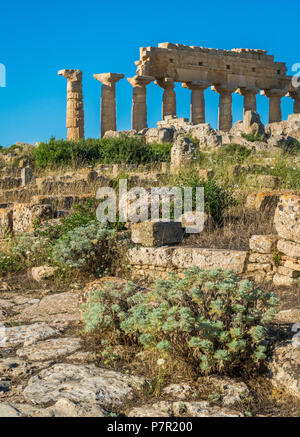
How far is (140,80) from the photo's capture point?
27.6 meters

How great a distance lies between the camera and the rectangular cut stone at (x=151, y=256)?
6395mm

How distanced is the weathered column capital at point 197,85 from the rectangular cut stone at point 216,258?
24.8 metres

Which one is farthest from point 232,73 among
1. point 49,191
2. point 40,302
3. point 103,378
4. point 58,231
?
point 103,378

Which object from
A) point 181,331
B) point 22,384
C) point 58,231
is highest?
point 58,231

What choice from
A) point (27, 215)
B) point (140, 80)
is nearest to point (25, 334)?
point (27, 215)

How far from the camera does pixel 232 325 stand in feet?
12.4

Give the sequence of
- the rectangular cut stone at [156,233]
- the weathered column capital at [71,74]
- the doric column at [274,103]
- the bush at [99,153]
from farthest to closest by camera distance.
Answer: the doric column at [274,103] → the weathered column capital at [71,74] → the bush at [99,153] → the rectangular cut stone at [156,233]

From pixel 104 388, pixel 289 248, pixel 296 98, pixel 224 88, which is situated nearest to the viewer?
pixel 104 388

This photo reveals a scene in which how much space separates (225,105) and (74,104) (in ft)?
33.1

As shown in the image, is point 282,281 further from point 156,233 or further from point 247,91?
point 247,91

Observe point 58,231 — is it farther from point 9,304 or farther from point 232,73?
point 232,73

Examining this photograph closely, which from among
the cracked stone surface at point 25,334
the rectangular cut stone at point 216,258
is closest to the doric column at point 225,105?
the rectangular cut stone at point 216,258

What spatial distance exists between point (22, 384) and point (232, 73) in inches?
1178

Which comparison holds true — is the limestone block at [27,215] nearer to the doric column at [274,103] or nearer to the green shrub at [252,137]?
the green shrub at [252,137]
